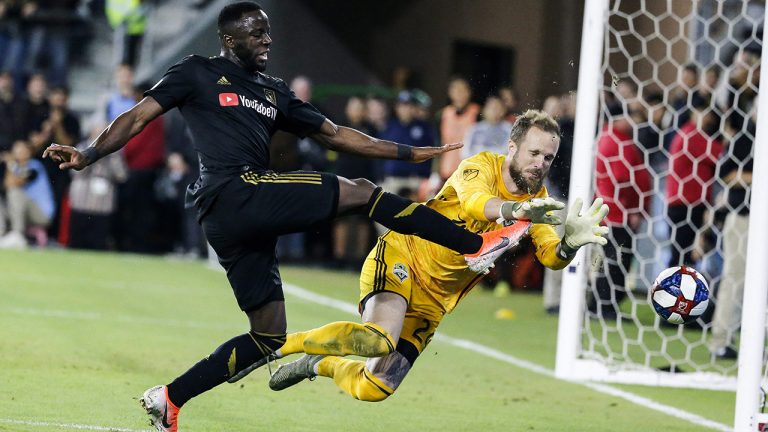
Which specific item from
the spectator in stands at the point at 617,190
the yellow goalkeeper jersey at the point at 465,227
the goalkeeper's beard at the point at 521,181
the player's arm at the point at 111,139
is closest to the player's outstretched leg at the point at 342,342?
the yellow goalkeeper jersey at the point at 465,227

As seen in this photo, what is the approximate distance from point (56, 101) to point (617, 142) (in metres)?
8.36

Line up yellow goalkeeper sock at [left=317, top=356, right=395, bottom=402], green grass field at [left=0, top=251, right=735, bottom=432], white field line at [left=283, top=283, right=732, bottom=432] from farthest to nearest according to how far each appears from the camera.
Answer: white field line at [left=283, top=283, right=732, bottom=432]
green grass field at [left=0, top=251, right=735, bottom=432]
yellow goalkeeper sock at [left=317, top=356, right=395, bottom=402]

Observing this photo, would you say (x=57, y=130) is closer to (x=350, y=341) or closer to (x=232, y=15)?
(x=232, y=15)

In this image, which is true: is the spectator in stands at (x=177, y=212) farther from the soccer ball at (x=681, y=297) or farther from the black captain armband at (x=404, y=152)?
the soccer ball at (x=681, y=297)

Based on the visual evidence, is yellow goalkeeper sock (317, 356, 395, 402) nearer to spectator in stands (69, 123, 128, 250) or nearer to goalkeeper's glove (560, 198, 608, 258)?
goalkeeper's glove (560, 198, 608, 258)

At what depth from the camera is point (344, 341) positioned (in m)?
5.97

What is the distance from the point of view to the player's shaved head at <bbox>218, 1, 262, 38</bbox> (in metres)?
5.86

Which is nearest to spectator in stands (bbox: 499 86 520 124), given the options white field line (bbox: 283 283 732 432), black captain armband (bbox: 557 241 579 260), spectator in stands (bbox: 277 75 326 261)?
white field line (bbox: 283 283 732 432)

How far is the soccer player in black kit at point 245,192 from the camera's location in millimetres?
5602

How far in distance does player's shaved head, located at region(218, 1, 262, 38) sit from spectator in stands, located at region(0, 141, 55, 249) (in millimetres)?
10710

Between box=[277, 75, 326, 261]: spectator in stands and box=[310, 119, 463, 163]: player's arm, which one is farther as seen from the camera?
box=[277, 75, 326, 261]: spectator in stands

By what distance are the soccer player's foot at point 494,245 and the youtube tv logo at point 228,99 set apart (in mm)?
1304

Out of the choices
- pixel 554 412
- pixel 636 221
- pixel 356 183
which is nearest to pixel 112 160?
pixel 636 221

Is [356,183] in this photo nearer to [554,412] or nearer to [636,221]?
[554,412]
